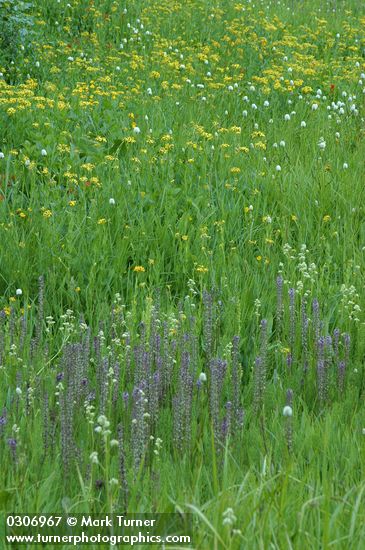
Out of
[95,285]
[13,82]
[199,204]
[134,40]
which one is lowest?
[95,285]

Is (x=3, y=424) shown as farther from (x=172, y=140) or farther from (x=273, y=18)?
(x=273, y=18)

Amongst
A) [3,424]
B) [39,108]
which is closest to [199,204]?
[39,108]

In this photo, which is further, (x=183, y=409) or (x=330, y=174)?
(x=330, y=174)

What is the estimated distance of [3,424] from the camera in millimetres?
3018

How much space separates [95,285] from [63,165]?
1547 mm

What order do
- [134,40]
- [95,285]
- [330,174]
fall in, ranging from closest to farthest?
[95,285] < [330,174] < [134,40]

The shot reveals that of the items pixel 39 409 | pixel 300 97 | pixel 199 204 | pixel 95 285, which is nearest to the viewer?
pixel 39 409

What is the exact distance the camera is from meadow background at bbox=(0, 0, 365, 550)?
2875mm

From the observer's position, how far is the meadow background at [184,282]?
2875 millimetres

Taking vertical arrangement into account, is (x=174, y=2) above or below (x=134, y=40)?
above

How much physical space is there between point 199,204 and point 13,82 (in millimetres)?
3402

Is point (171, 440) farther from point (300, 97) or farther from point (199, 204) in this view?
point (300, 97)

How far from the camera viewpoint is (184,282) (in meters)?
5.08

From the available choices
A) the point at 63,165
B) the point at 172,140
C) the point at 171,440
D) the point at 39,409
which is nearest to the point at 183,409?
the point at 171,440
